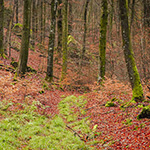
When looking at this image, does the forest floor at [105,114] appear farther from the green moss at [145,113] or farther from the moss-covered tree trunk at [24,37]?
the moss-covered tree trunk at [24,37]

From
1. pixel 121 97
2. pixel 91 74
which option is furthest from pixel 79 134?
pixel 91 74

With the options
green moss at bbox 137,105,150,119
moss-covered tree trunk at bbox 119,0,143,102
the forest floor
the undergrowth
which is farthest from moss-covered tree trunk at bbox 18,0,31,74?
green moss at bbox 137,105,150,119

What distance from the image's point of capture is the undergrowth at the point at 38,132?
17.5 ft

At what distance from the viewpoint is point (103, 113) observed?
8.28 meters

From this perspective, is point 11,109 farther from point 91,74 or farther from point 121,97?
point 91,74

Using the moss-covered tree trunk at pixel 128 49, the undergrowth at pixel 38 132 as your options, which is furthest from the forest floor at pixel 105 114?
the moss-covered tree trunk at pixel 128 49

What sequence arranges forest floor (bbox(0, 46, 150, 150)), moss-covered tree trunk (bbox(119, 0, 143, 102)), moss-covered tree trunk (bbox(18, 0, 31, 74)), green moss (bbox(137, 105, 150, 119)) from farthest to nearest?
moss-covered tree trunk (bbox(18, 0, 31, 74)) → moss-covered tree trunk (bbox(119, 0, 143, 102)) → green moss (bbox(137, 105, 150, 119)) → forest floor (bbox(0, 46, 150, 150))

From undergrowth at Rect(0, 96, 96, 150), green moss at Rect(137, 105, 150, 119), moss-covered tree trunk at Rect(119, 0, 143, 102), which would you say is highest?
moss-covered tree trunk at Rect(119, 0, 143, 102)

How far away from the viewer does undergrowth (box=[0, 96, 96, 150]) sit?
17.5 ft

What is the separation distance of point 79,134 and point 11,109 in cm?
339

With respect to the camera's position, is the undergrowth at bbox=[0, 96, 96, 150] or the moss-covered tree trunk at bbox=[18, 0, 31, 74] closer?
the undergrowth at bbox=[0, 96, 96, 150]

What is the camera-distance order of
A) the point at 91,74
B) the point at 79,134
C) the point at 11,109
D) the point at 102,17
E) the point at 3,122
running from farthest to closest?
1. the point at 91,74
2. the point at 102,17
3. the point at 11,109
4. the point at 79,134
5. the point at 3,122

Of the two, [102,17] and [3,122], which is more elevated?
[102,17]

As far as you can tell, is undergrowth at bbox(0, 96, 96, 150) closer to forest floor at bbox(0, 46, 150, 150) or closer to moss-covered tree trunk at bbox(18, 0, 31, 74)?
forest floor at bbox(0, 46, 150, 150)
